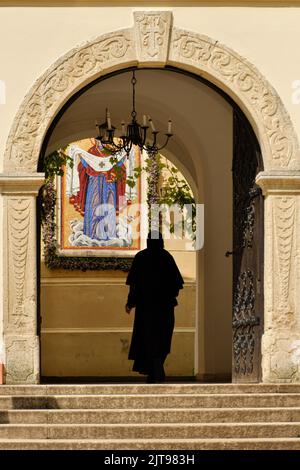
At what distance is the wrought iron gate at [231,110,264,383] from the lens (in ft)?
46.4

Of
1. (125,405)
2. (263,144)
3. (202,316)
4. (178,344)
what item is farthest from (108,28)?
(178,344)

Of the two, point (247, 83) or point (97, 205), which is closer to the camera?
point (247, 83)

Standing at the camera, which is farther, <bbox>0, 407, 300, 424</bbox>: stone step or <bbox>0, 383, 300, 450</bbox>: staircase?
<bbox>0, 407, 300, 424</bbox>: stone step

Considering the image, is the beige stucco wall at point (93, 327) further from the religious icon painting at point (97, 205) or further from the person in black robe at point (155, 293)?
the person in black robe at point (155, 293)

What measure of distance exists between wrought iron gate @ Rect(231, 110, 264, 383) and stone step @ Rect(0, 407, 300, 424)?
1.54 m

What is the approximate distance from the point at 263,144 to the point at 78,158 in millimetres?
9423

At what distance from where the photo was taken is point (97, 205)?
22.9m

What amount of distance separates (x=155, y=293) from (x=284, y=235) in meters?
2.37

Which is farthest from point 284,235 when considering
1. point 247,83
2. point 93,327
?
point 93,327

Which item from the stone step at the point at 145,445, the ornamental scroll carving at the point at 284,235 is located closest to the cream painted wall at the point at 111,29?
the ornamental scroll carving at the point at 284,235

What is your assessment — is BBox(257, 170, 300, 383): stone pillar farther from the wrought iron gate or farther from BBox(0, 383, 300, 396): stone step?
BBox(0, 383, 300, 396): stone step

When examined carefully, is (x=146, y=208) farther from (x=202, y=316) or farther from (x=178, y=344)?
(x=202, y=316)

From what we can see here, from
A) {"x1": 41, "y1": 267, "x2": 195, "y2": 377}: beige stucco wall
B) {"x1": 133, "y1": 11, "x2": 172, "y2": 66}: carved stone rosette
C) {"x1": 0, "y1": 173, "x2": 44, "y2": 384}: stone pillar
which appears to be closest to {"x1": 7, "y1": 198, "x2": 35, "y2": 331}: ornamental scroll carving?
{"x1": 0, "y1": 173, "x2": 44, "y2": 384}: stone pillar

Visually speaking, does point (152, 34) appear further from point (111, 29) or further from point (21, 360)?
point (21, 360)
